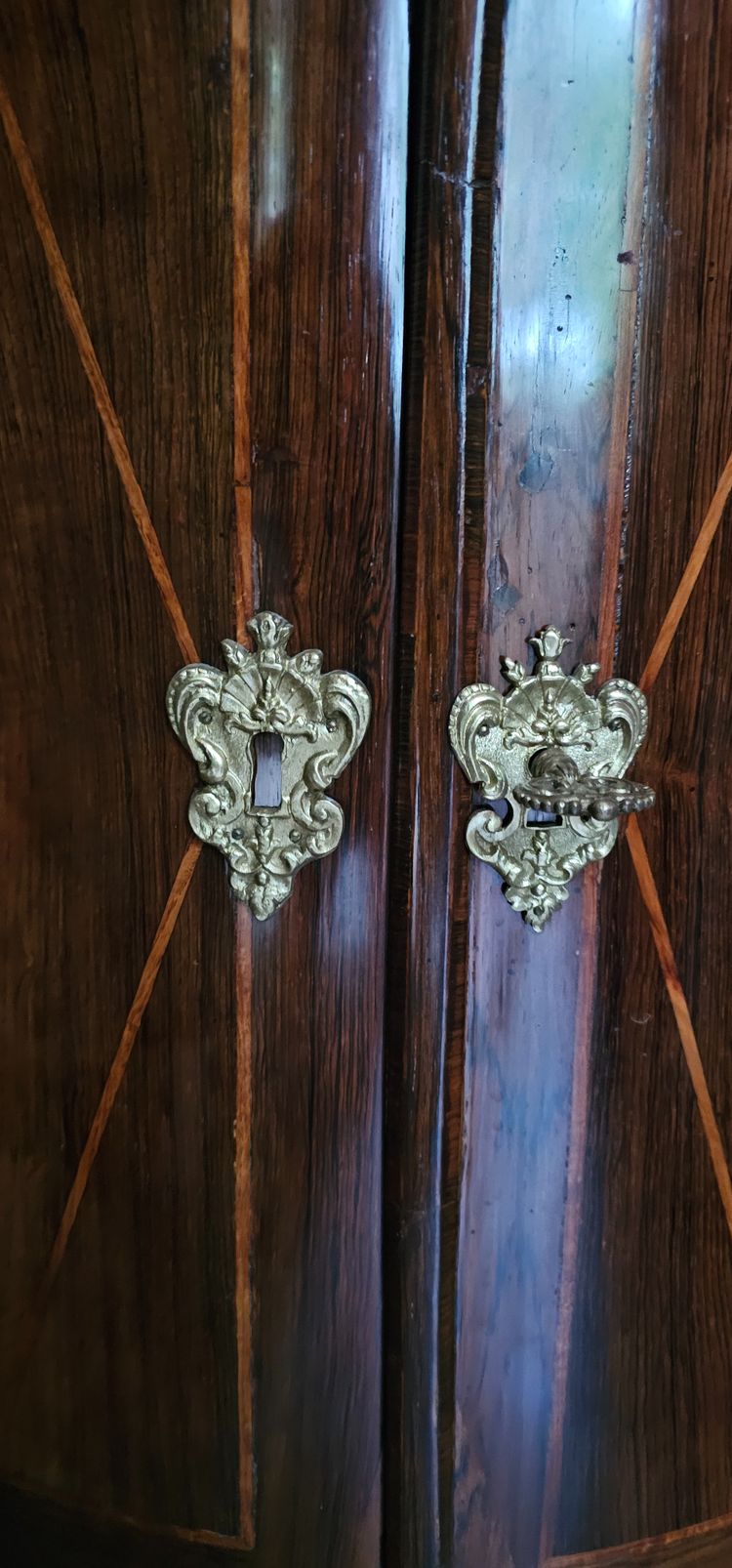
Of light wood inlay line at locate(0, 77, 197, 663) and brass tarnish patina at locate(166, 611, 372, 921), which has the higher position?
light wood inlay line at locate(0, 77, 197, 663)

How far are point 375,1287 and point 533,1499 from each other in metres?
0.18

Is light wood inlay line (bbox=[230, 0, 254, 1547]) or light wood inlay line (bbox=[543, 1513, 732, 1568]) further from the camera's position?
light wood inlay line (bbox=[543, 1513, 732, 1568])

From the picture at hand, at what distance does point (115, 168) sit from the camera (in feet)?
1.65

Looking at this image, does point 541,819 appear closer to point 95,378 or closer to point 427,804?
point 427,804

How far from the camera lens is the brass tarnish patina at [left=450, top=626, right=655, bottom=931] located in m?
0.52

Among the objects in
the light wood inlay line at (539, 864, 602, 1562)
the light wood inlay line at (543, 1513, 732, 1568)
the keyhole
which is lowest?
the light wood inlay line at (543, 1513, 732, 1568)

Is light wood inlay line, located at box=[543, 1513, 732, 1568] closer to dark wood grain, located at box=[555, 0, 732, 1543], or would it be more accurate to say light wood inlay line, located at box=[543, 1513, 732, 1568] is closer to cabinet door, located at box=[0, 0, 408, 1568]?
dark wood grain, located at box=[555, 0, 732, 1543]

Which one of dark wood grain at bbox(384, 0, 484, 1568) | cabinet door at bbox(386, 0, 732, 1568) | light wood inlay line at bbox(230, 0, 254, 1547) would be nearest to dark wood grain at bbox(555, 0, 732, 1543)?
cabinet door at bbox(386, 0, 732, 1568)

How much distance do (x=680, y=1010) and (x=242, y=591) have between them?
383mm

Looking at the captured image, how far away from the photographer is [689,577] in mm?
538

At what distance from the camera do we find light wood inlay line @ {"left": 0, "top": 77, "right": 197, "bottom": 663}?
0.52 m

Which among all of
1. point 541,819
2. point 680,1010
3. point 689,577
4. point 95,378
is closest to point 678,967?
point 680,1010

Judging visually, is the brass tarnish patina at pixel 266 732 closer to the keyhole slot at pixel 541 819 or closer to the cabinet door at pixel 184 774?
the cabinet door at pixel 184 774

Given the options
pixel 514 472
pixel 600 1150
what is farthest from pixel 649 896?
pixel 514 472
